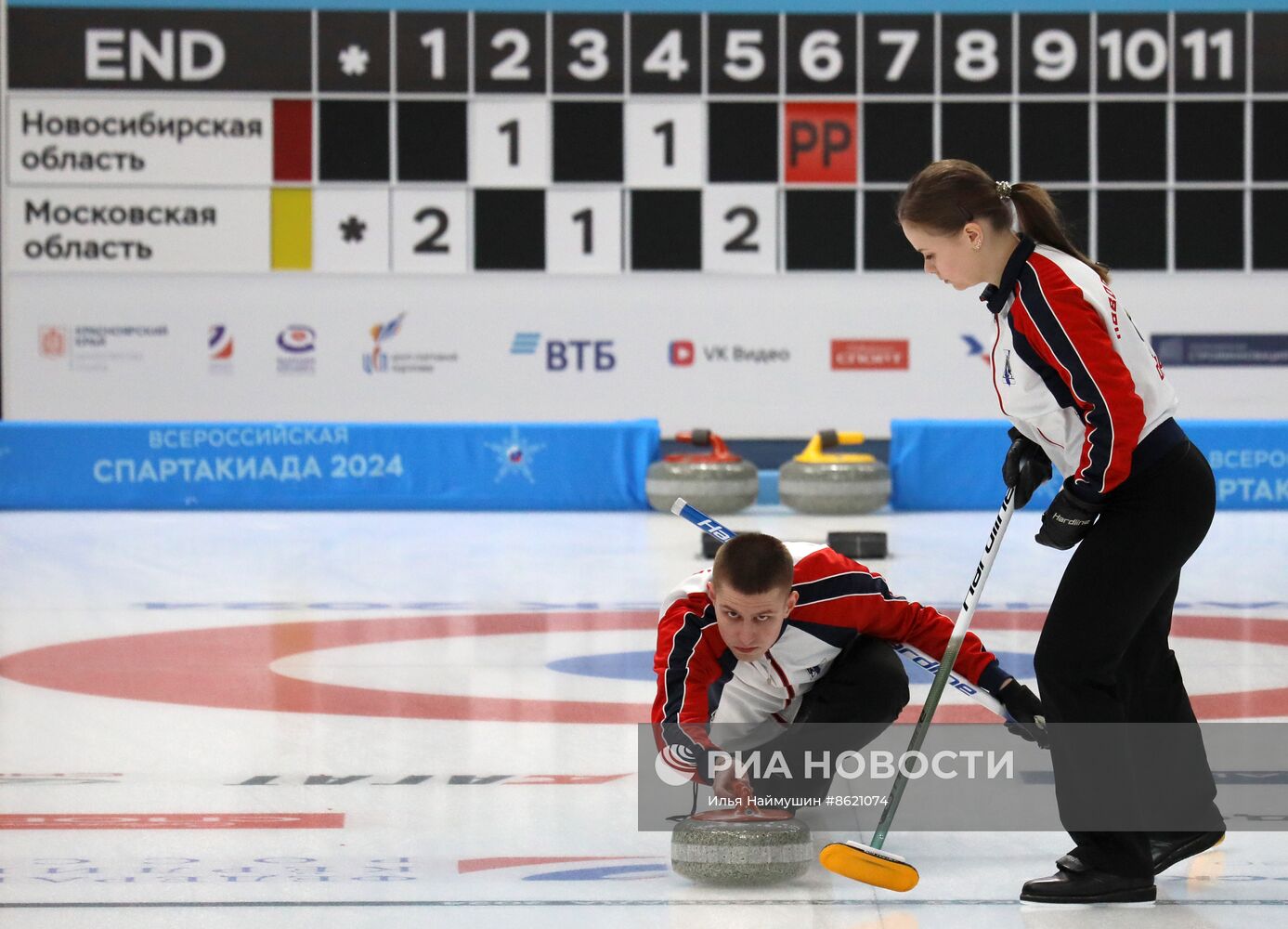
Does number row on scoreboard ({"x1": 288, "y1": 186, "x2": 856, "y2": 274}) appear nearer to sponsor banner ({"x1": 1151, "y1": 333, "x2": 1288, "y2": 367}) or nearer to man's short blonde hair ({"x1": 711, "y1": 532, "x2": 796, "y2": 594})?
sponsor banner ({"x1": 1151, "y1": 333, "x2": 1288, "y2": 367})

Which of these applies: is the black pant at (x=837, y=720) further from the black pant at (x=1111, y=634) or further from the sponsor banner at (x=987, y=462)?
the sponsor banner at (x=987, y=462)

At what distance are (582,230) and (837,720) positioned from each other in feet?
40.2

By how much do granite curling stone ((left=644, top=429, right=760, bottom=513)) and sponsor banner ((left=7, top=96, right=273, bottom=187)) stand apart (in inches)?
212

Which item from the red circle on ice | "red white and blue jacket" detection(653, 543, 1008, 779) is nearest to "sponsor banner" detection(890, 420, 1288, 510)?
the red circle on ice

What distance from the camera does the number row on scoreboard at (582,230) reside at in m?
15.2

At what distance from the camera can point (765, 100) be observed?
49.8 ft

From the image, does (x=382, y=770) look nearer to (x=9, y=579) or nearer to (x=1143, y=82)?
(x=9, y=579)

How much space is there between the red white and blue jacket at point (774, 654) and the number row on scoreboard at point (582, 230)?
1198 centimetres

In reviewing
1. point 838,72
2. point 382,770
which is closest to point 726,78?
point 838,72

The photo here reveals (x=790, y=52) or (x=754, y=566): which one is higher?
(x=790, y=52)

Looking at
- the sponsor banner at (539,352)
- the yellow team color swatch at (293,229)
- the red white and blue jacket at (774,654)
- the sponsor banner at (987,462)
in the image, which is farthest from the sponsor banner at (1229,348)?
the red white and blue jacket at (774,654)

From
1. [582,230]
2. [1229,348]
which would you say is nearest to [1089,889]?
[582,230]

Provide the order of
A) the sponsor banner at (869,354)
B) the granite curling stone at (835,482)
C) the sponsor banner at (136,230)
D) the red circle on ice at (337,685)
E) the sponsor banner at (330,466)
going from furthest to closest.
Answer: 1. the sponsor banner at (869,354)
2. the sponsor banner at (136,230)
3. the sponsor banner at (330,466)
4. the granite curling stone at (835,482)
5. the red circle on ice at (337,685)

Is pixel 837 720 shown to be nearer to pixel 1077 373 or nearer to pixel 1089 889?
pixel 1089 889
